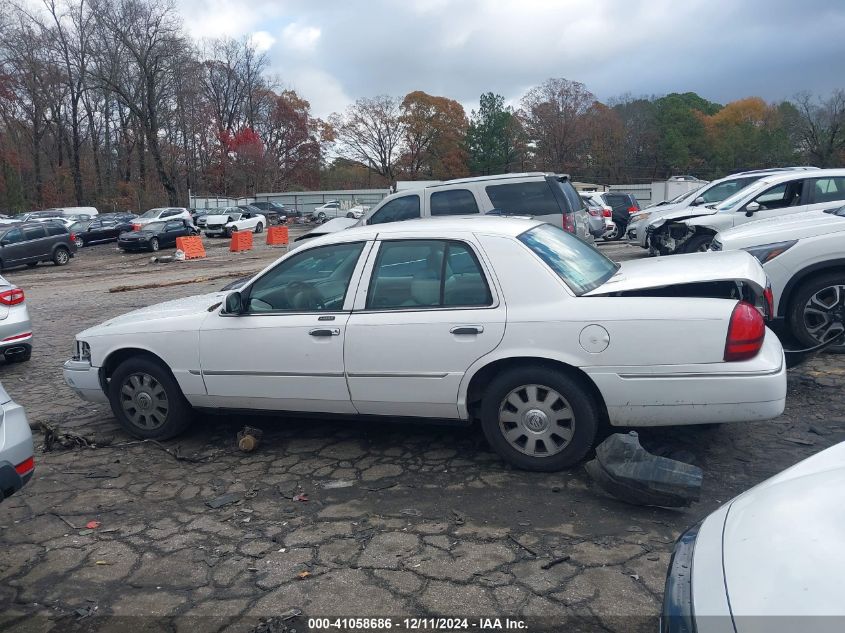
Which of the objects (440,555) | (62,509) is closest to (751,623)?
(440,555)

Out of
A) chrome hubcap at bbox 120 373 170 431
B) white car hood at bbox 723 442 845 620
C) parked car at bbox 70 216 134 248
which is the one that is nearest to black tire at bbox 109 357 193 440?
chrome hubcap at bbox 120 373 170 431

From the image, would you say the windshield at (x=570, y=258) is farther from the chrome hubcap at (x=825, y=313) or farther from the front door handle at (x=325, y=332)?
the chrome hubcap at (x=825, y=313)

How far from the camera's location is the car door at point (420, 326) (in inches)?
173

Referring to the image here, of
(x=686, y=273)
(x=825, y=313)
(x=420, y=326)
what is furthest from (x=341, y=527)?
(x=825, y=313)

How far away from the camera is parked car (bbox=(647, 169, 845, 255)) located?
32.1ft

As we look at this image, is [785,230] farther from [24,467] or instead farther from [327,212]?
[327,212]

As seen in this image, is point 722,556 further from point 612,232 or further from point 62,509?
point 612,232

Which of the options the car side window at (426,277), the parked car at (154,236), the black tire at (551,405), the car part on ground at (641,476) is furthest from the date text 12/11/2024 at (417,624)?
the parked car at (154,236)

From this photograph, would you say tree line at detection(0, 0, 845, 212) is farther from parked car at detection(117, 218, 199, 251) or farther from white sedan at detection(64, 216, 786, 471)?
white sedan at detection(64, 216, 786, 471)

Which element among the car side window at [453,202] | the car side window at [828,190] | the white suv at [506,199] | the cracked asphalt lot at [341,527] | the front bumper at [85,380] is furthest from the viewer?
the car side window at [453,202]

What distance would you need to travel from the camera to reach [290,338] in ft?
15.7

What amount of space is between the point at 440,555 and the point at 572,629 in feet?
2.73

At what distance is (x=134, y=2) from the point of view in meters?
50.3

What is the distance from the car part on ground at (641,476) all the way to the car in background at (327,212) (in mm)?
48152
